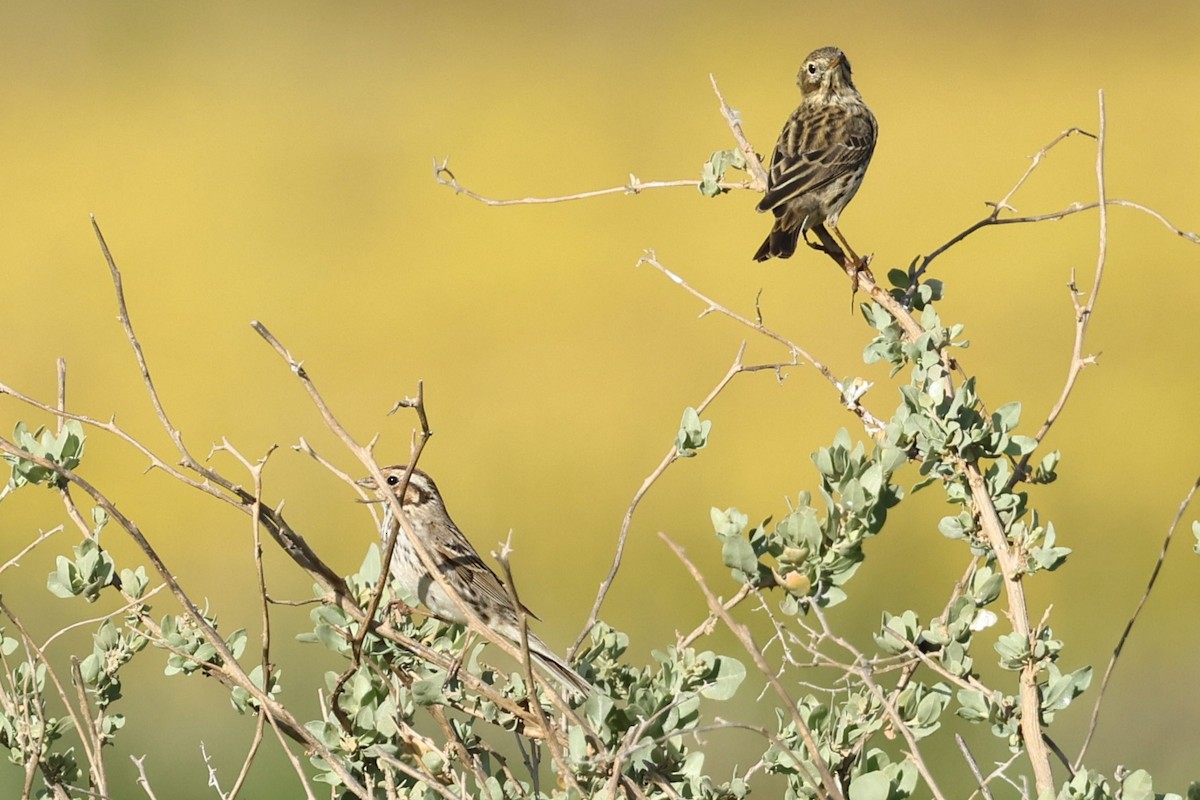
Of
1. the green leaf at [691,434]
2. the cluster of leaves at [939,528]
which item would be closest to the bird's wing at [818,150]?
the green leaf at [691,434]

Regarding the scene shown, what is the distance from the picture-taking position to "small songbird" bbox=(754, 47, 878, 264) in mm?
4973

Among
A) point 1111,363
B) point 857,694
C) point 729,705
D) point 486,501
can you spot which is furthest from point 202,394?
point 857,694

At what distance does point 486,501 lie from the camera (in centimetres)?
854

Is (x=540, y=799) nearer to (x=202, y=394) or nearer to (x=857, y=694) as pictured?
(x=857, y=694)

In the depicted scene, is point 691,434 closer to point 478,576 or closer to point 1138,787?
point 1138,787

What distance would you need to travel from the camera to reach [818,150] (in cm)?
550

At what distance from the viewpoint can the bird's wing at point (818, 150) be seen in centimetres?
511

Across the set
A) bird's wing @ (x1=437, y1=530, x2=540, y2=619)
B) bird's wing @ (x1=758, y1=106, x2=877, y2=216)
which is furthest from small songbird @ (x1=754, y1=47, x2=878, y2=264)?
bird's wing @ (x1=437, y1=530, x2=540, y2=619)

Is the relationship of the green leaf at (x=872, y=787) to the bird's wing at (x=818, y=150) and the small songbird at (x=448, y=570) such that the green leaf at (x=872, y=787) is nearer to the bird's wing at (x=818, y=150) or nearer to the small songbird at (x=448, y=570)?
the small songbird at (x=448, y=570)

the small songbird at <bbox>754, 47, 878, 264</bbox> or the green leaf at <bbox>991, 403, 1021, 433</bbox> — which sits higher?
the small songbird at <bbox>754, 47, 878, 264</bbox>

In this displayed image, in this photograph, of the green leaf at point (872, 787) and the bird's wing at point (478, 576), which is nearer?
the green leaf at point (872, 787)

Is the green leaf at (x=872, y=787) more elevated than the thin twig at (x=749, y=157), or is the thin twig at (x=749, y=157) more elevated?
the thin twig at (x=749, y=157)

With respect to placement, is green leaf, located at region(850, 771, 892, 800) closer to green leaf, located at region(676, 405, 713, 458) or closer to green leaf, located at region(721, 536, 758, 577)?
green leaf, located at region(721, 536, 758, 577)

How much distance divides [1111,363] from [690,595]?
374 cm
